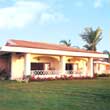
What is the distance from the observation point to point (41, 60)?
34.1 metres

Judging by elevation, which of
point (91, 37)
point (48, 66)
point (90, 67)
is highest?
point (91, 37)

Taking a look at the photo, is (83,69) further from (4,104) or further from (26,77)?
(4,104)

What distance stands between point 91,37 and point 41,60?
2276 centimetres

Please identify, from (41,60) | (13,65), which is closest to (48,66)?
(41,60)

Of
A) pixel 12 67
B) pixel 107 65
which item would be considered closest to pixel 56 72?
pixel 12 67

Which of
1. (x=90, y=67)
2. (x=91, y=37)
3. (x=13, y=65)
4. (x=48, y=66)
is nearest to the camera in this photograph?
(x=13, y=65)

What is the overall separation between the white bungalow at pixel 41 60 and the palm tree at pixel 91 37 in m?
16.3

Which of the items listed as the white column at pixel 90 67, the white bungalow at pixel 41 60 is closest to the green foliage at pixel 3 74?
the white bungalow at pixel 41 60

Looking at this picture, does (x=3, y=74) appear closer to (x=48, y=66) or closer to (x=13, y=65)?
(x=13, y=65)

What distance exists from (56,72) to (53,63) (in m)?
2.55

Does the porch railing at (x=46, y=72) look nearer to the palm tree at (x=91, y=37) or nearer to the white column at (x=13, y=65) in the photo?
the white column at (x=13, y=65)

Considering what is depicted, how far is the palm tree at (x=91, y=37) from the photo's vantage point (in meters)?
54.0

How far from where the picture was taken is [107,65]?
54406 mm

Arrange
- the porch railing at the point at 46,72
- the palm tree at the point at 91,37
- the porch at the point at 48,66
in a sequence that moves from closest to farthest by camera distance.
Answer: the porch at the point at 48,66, the porch railing at the point at 46,72, the palm tree at the point at 91,37
